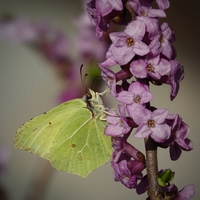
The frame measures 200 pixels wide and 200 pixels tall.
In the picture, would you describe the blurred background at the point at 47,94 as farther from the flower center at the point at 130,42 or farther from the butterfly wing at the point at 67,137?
the flower center at the point at 130,42

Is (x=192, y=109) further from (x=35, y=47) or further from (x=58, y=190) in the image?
(x=35, y=47)

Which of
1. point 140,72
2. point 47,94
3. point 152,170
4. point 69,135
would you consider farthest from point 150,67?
point 47,94

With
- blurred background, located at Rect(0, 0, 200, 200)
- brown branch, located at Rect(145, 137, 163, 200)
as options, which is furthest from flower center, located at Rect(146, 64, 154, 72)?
blurred background, located at Rect(0, 0, 200, 200)

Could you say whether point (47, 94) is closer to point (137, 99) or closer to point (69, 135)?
point (69, 135)

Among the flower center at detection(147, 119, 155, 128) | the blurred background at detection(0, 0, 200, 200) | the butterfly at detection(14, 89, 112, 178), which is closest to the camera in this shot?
the flower center at detection(147, 119, 155, 128)

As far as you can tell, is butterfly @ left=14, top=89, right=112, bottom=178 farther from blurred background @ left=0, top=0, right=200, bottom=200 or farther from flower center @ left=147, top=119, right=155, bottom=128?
blurred background @ left=0, top=0, right=200, bottom=200
